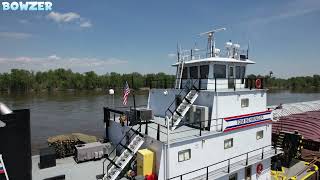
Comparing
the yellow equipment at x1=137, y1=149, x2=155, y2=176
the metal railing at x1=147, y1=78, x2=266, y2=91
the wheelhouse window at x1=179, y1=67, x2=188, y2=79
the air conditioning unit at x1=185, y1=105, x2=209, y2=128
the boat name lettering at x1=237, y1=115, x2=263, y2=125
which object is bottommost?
the yellow equipment at x1=137, y1=149, x2=155, y2=176

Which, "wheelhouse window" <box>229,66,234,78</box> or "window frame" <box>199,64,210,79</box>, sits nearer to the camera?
"window frame" <box>199,64,210,79</box>

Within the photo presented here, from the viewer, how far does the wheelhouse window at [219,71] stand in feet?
47.9

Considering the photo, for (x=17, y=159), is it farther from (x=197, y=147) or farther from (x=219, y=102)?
(x=219, y=102)

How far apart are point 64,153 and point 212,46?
10.7m

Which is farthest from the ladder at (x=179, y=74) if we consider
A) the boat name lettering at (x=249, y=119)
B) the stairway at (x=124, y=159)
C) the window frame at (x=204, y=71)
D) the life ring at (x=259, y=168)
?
the life ring at (x=259, y=168)

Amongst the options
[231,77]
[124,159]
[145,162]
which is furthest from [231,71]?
[124,159]

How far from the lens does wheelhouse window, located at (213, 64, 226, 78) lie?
14.6 m

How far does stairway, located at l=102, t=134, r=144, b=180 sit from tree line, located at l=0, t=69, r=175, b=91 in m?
93.2

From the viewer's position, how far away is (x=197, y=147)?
11688 mm

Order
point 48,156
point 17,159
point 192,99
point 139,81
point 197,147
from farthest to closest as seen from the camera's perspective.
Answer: point 139,81, point 192,99, point 48,156, point 197,147, point 17,159

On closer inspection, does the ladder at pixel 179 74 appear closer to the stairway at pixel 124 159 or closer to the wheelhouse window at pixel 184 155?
the stairway at pixel 124 159

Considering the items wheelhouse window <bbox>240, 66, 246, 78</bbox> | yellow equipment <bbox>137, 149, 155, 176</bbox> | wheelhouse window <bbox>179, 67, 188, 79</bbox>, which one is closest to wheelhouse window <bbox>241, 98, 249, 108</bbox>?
wheelhouse window <bbox>240, 66, 246, 78</bbox>

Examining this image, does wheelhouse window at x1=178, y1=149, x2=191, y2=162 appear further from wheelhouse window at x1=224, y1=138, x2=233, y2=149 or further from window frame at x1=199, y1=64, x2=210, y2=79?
window frame at x1=199, y1=64, x2=210, y2=79

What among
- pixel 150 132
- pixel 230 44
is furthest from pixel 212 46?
pixel 150 132
